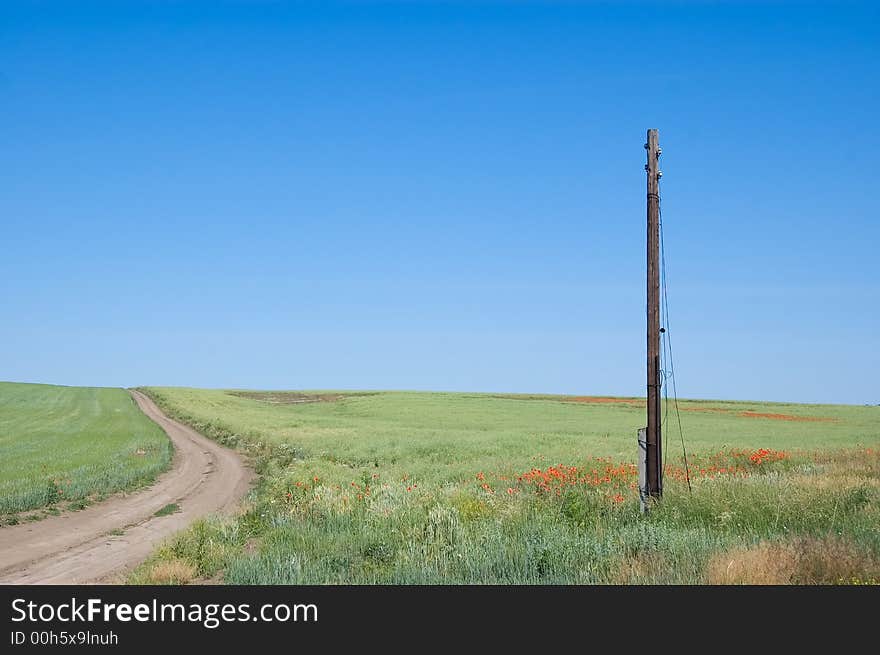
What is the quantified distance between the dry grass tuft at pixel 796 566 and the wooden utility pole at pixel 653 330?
14.3ft

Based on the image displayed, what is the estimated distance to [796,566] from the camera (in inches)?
301

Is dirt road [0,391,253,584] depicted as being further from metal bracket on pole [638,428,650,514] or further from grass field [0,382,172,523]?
metal bracket on pole [638,428,650,514]

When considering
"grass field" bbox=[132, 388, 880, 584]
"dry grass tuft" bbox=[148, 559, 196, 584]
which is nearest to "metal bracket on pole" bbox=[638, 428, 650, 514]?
"grass field" bbox=[132, 388, 880, 584]

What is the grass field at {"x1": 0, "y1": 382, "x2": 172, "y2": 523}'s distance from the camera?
1994 cm

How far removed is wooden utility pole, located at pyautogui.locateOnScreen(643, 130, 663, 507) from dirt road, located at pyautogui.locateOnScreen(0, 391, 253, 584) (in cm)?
942

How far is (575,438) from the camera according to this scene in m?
33.6

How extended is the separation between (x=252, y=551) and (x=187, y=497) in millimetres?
10163

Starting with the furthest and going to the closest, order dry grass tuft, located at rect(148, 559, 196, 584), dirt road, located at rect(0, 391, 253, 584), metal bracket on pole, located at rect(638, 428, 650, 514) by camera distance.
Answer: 1. metal bracket on pole, located at rect(638, 428, 650, 514)
2. dirt road, located at rect(0, 391, 253, 584)
3. dry grass tuft, located at rect(148, 559, 196, 584)

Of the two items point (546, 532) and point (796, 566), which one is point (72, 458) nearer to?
point (546, 532)

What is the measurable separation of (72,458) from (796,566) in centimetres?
2954

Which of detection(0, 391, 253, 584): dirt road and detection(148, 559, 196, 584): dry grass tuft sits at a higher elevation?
detection(148, 559, 196, 584): dry grass tuft

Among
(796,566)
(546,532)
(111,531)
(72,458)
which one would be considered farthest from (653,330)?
(72,458)

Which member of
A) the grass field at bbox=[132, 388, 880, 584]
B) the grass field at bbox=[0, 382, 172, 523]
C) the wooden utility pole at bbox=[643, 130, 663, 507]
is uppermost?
the wooden utility pole at bbox=[643, 130, 663, 507]
